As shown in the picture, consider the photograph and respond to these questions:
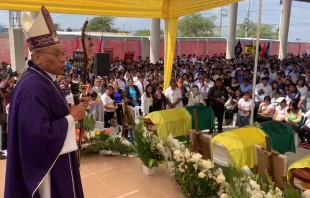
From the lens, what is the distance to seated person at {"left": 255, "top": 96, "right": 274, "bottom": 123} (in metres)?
7.26

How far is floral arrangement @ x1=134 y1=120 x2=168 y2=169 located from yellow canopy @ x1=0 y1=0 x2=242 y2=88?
3.24m

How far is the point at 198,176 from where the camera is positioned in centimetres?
277

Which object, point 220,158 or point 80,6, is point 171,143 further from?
point 80,6

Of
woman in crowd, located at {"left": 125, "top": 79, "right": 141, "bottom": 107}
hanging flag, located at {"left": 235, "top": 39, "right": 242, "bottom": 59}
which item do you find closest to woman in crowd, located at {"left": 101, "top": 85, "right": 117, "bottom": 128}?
woman in crowd, located at {"left": 125, "top": 79, "right": 141, "bottom": 107}

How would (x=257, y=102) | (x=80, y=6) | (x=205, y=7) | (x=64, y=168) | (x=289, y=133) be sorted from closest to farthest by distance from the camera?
(x=64, y=168) < (x=289, y=133) < (x=80, y=6) < (x=205, y=7) < (x=257, y=102)

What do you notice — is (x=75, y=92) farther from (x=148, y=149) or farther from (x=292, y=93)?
(x=292, y=93)

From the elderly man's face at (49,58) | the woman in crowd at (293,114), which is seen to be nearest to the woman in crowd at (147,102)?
the woman in crowd at (293,114)

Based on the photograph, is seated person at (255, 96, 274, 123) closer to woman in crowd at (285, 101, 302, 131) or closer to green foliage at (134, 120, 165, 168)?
woman in crowd at (285, 101, 302, 131)

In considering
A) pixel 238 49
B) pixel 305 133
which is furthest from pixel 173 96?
pixel 238 49

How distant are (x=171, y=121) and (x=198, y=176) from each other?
326cm

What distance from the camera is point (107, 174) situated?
364 cm

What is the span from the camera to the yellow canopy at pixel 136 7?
5.42 meters

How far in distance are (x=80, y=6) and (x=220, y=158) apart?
368 cm

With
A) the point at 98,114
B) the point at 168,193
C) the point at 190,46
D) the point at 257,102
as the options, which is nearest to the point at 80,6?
the point at 98,114
